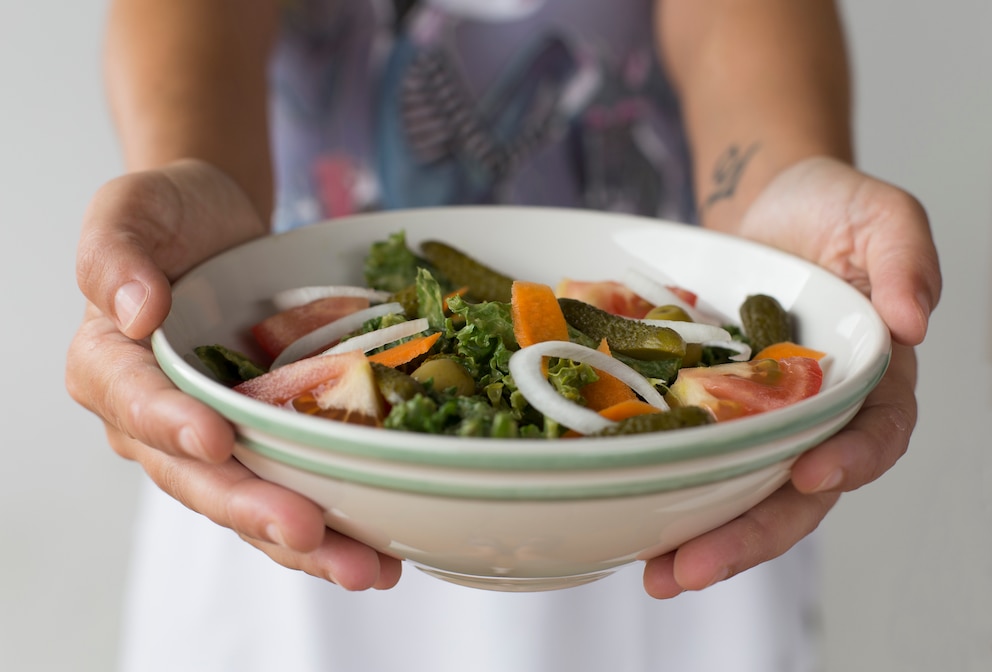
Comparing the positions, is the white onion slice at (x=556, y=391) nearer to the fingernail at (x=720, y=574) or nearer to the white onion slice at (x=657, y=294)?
the fingernail at (x=720, y=574)

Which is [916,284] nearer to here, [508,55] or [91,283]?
[91,283]

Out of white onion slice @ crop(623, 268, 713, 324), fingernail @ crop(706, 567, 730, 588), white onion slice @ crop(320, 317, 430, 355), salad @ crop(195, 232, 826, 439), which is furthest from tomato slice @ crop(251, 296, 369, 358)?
fingernail @ crop(706, 567, 730, 588)

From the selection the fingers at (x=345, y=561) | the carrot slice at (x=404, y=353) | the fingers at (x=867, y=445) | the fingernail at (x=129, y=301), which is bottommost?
the fingers at (x=345, y=561)

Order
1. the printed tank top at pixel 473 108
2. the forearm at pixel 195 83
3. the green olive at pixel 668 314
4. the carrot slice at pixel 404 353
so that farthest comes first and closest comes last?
the printed tank top at pixel 473 108 → the forearm at pixel 195 83 → the green olive at pixel 668 314 → the carrot slice at pixel 404 353

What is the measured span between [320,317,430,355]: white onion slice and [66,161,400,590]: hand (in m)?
0.24

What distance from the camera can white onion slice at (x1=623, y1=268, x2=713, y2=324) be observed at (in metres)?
1.60

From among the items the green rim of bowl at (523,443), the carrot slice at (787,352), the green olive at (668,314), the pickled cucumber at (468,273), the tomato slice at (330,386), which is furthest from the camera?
the pickled cucumber at (468,273)

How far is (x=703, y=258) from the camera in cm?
172

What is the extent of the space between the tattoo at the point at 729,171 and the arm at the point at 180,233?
42.5 inches

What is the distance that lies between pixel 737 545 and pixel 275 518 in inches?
23.5

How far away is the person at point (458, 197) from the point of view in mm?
1270

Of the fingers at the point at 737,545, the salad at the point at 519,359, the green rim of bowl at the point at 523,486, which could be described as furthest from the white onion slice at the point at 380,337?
the fingers at the point at 737,545

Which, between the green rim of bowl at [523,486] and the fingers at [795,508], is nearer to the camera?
the green rim of bowl at [523,486]

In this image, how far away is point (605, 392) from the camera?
124cm
